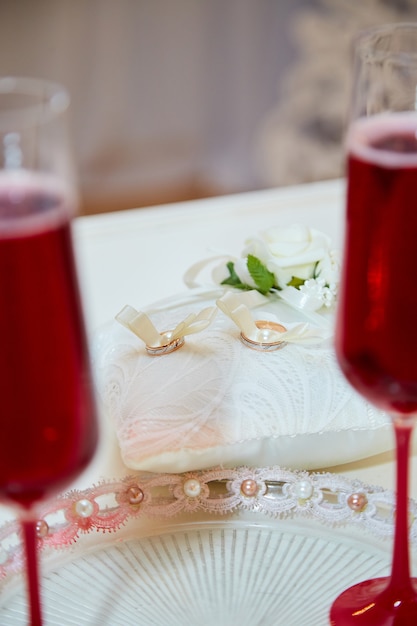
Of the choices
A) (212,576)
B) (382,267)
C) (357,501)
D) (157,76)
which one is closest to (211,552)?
(212,576)

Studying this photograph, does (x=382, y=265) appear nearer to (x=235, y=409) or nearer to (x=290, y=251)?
(x=235, y=409)

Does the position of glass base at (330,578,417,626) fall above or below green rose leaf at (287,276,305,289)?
below

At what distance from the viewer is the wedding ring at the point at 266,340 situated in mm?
816

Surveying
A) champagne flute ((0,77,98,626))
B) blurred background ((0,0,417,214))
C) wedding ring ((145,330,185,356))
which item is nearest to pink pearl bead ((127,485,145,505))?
wedding ring ((145,330,185,356))

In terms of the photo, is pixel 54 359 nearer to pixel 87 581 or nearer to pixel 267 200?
pixel 87 581

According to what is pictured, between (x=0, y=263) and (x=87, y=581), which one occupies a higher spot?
(x=0, y=263)

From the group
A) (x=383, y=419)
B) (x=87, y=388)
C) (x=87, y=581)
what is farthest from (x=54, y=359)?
(x=383, y=419)

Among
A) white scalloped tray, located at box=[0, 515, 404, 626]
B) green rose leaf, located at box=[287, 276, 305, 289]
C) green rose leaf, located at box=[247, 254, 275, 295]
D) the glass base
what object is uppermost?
green rose leaf, located at box=[247, 254, 275, 295]

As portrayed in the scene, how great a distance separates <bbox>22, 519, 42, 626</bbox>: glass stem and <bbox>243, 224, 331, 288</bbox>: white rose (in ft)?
1.45

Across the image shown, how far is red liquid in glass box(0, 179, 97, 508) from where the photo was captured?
0.45m

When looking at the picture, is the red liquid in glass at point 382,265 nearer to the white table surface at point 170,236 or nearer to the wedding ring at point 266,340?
the wedding ring at point 266,340

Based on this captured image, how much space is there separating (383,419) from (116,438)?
246 mm

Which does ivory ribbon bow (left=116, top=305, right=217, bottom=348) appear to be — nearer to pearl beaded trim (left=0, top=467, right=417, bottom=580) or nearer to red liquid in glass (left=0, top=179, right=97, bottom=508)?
pearl beaded trim (left=0, top=467, right=417, bottom=580)

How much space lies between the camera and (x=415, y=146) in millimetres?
512
